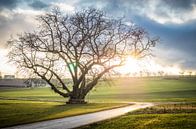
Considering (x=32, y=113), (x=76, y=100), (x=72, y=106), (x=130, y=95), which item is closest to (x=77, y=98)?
(x=76, y=100)

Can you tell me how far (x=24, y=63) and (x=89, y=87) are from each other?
11854mm

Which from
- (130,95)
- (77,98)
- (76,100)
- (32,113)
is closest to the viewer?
(32,113)

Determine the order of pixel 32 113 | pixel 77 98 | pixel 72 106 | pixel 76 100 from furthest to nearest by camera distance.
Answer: pixel 77 98 < pixel 76 100 < pixel 72 106 < pixel 32 113

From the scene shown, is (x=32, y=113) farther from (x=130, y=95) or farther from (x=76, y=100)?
(x=130, y=95)

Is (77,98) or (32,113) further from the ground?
(77,98)

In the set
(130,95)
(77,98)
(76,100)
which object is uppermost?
(77,98)

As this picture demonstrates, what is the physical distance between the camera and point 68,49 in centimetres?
6266

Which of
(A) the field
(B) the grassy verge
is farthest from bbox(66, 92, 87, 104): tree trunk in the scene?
(B) the grassy verge

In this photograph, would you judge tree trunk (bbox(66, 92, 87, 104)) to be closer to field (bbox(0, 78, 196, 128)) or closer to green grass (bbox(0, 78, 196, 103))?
field (bbox(0, 78, 196, 128))

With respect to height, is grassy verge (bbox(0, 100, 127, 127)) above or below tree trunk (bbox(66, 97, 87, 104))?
below

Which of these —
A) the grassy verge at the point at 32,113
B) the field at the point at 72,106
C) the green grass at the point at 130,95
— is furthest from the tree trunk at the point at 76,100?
the grassy verge at the point at 32,113

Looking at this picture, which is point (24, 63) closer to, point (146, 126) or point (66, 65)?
point (66, 65)

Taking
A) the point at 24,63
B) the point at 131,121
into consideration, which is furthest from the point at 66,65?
the point at 131,121

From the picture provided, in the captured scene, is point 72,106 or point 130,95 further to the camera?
point 130,95
